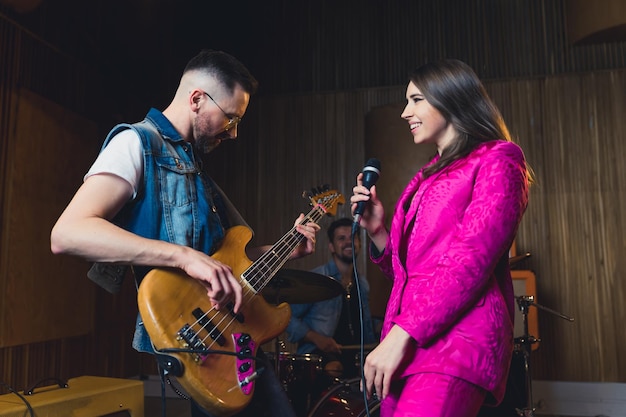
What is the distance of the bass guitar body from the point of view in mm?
1438

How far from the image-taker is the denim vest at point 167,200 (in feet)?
5.30

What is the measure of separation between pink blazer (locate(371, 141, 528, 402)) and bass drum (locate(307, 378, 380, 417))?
130 cm

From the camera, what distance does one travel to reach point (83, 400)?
101 inches

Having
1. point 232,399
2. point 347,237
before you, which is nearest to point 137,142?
point 232,399

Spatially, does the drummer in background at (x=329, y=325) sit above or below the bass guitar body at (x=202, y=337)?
below

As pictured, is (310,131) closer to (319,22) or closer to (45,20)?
(319,22)

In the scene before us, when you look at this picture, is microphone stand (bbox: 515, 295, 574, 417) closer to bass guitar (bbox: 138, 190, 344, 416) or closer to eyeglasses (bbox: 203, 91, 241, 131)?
bass guitar (bbox: 138, 190, 344, 416)

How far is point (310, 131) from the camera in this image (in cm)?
588

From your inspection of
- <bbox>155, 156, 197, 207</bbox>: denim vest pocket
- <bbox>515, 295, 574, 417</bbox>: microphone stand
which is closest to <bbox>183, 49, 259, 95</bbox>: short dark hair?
<bbox>155, 156, 197, 207</bbox>: denim vest pocket

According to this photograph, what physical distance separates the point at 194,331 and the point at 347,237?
299 cm

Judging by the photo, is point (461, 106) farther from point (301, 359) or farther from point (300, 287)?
point (301, 359)

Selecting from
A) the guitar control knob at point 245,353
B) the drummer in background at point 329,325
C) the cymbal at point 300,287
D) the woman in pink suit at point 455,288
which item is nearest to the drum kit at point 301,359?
the cymbal at point 300,287

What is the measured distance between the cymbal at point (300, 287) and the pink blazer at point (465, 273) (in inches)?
60.9

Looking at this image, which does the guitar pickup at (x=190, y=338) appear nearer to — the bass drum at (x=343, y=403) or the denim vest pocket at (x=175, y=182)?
the denim vest pocket at (x=175, y=182)
